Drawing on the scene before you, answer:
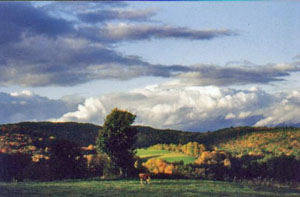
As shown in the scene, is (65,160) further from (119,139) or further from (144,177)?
(144,177)

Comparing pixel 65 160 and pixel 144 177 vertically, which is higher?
pixel 65 160

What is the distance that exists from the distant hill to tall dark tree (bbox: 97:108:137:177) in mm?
35771

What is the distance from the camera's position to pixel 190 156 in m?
78.2

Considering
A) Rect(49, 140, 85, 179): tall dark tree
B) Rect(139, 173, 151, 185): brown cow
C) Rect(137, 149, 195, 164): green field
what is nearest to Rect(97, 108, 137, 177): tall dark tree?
Rect(49, 140, 85, 179): tall dark tree

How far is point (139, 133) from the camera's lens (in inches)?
4245

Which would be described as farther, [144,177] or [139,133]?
[139,133]

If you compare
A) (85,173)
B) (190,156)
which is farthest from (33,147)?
(190,156)

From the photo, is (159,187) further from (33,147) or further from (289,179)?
(33,147)

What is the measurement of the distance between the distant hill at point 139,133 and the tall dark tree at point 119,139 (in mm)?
35771

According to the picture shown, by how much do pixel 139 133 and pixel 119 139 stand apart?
5046 centimetres

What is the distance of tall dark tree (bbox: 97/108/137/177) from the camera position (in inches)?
2255

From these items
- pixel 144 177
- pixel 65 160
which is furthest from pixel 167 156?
pixel 144 177

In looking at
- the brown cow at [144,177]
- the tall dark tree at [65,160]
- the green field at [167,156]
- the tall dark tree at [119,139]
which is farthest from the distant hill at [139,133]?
the brown cow at [144,177]

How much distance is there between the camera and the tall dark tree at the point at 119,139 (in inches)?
2255
